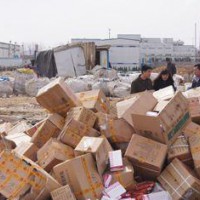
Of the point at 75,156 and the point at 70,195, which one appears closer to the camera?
the point at 70,195

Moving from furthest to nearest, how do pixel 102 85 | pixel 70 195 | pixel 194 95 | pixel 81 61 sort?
1. pixel 81 61
2. pixel 102 85
3. pixel 194 95
4. pixel 70 195

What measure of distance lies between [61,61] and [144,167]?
20.3 m

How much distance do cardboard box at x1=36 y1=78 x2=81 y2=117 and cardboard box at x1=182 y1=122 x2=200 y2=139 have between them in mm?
1434

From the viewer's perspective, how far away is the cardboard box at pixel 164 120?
15.6ft

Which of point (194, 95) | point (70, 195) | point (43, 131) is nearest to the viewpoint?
point (70, 195)

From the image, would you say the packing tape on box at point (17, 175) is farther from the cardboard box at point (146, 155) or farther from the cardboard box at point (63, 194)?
the cardboard box at point (146, 155)

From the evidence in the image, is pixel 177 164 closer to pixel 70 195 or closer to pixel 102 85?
pixel 70 195

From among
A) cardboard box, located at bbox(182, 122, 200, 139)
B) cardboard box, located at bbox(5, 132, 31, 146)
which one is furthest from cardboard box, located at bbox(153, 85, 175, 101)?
cardboard box, located at bbox(5, 132, 31, 146)

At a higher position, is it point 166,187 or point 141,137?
point 141,137

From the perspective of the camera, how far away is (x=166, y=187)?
4660mm

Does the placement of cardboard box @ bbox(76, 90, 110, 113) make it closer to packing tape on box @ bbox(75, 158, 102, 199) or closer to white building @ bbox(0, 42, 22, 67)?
packing tape on box @ bbox(75, 158, 102, 199)

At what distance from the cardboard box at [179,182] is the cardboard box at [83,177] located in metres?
0.75

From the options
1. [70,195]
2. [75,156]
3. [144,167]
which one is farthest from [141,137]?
[70,195]

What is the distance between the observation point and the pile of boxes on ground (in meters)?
4.43
